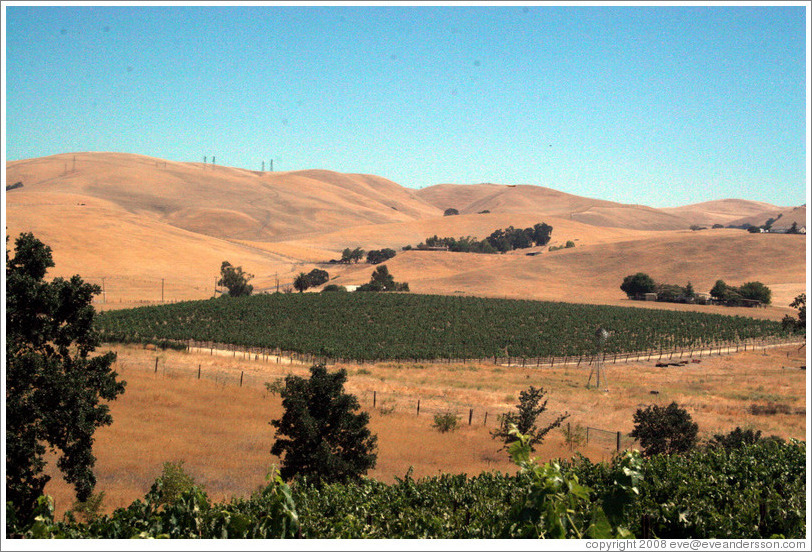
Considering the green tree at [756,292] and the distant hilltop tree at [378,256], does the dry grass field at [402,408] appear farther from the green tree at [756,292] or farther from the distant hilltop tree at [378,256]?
the distant hilltop tree at [378,256]

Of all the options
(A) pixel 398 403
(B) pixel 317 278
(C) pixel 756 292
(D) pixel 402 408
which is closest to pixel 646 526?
(D) pixel 402 408

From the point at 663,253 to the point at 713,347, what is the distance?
70.9 m

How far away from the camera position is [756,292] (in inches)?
4055

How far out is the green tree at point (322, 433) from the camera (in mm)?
20141

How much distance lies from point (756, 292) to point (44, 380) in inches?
4250

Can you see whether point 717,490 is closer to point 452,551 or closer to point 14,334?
point 452,551

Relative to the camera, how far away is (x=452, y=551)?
23.6ft

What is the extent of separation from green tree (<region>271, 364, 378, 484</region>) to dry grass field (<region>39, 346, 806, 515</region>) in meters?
1.82

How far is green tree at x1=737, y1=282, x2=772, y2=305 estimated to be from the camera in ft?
336

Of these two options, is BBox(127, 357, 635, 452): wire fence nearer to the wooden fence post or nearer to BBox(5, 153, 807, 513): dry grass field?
BBox(5, 153, 807, 513): dry grass field

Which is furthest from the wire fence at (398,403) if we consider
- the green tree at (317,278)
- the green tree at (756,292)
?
the green tree at (756,292)

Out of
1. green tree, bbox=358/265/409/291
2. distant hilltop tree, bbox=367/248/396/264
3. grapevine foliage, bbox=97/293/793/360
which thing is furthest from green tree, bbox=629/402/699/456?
distant hilltop tree, bbox=367/248/396/264

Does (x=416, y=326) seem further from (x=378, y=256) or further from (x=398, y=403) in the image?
(x=378, y=256)

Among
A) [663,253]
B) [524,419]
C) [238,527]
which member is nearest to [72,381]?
[238,527]
